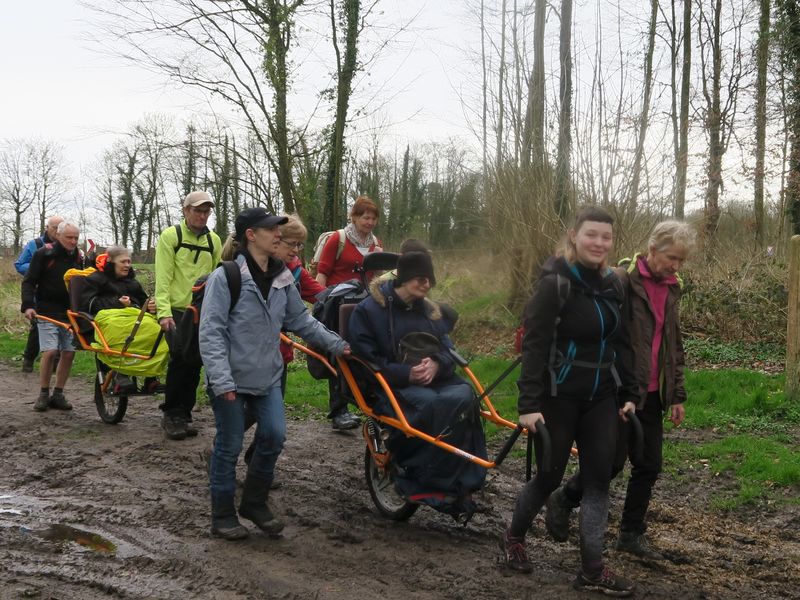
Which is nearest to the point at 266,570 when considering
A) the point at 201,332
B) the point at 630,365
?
the point at 201,332

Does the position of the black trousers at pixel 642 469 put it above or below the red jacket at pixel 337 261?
below

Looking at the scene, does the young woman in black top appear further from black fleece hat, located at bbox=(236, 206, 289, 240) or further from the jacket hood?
black fleece hat, located at bbox=(236, 206, 289, 240)

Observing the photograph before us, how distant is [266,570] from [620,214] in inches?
343

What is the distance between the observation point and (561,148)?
12164mm

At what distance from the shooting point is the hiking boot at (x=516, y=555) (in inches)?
179

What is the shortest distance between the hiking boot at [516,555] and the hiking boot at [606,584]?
0.32m

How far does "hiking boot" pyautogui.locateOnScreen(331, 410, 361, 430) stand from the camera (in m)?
8.18

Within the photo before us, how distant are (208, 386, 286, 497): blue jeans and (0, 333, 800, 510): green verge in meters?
3.39

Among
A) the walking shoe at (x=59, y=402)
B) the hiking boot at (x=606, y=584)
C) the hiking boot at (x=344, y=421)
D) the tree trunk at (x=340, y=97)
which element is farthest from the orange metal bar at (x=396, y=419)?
the tree trunk at (x=340, y=97)

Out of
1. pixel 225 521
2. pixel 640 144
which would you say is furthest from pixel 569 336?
pixel 640 144

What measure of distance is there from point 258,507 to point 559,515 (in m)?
1.89

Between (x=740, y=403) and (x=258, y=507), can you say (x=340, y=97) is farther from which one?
(x=258, y=507)

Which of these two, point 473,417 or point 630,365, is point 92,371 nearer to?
point 473,417

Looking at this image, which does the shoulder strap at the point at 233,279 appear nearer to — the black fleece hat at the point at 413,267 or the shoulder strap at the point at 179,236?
the black fleece hat at the point at 413,267
